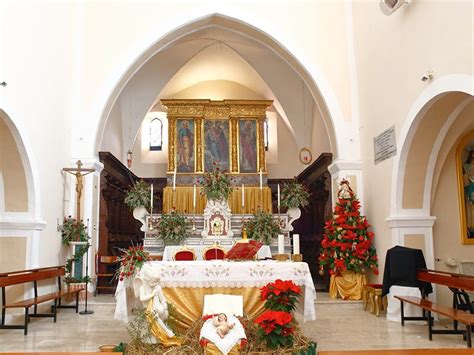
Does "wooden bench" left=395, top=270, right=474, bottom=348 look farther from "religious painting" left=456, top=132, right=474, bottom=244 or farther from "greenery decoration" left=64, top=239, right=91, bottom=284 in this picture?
"greenery decoration" left=64, top=239, right=91, bottom=284

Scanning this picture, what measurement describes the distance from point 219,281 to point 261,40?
275 inches

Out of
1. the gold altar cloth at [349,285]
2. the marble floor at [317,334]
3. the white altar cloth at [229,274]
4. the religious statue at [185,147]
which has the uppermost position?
the religious statue at [185,147]

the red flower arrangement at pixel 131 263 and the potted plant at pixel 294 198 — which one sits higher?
the potted plant at pixel 294 198

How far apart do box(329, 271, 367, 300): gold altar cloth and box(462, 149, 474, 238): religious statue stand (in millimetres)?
2129

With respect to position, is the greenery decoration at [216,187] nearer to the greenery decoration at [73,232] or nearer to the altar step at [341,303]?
the greenery decoration at [73,232]

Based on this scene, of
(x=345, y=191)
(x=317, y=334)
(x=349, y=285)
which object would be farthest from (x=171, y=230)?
(x=317, y=334)

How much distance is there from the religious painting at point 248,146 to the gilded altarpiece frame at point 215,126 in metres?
0.03

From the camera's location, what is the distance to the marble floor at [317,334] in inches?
225

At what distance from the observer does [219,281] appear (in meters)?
5.62

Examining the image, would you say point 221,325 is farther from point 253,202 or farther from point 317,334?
point 253,202

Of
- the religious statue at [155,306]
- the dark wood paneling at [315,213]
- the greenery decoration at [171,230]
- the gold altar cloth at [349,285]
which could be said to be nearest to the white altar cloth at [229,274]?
the religious statue at [155,306]

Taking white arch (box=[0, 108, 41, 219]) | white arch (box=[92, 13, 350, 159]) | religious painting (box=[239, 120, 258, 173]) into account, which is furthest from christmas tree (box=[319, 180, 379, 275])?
religious painting (box=[239, 120, 258, 173])

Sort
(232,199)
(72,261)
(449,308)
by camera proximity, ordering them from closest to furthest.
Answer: (449,308), (72,261), (232,199)

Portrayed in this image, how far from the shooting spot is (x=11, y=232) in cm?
784
